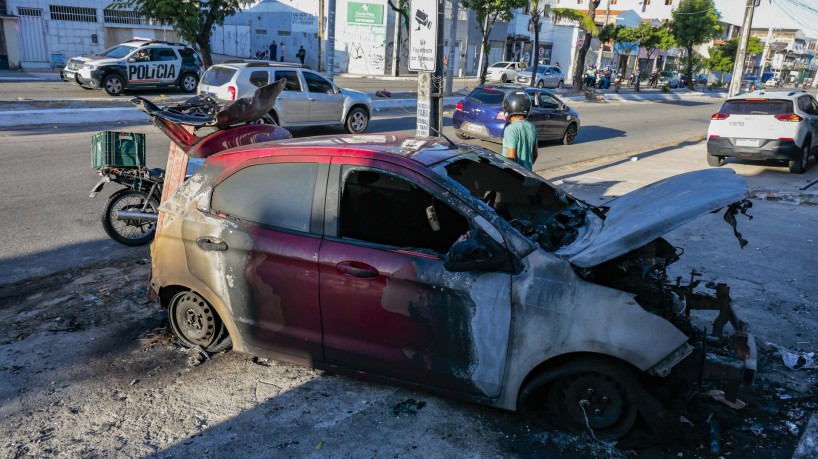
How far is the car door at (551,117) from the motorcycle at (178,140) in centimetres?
1039

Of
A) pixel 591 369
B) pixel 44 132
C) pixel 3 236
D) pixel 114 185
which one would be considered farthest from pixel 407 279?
pixel 44 132

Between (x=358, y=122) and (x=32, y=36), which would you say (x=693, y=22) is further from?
(x=32, y=36)

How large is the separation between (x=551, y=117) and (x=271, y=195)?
13.0 m

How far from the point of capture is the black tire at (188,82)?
22.5 meters

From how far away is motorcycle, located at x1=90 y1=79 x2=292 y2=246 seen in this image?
5727 mm

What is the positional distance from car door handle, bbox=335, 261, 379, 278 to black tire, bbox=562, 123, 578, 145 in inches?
548

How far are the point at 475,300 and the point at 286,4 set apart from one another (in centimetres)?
4765

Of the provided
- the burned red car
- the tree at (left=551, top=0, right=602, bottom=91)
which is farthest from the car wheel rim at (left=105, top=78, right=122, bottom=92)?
the tree at (left=551, top=0, right=602, bottom=91)

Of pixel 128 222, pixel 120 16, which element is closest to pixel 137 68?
pixel 128 222

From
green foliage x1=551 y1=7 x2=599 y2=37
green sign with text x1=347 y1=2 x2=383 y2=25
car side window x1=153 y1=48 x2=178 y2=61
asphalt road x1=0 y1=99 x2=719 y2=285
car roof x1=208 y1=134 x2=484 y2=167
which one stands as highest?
green sign with text x1=347 y1=2 x2=383 y2=25

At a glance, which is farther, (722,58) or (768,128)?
(722,58)

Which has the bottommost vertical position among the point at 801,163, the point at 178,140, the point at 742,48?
the point at 801,163

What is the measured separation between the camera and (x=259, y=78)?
14.4 metres

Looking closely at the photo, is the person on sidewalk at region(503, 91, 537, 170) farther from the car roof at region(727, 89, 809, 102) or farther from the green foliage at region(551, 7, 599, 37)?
the green foliage at region(551, 7, 599, 37)
